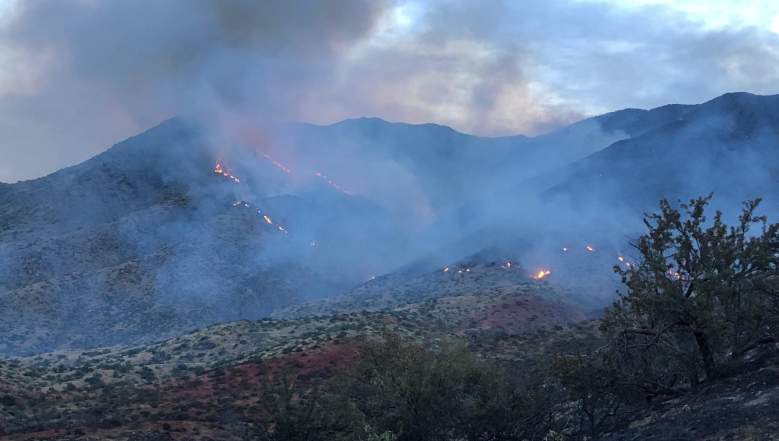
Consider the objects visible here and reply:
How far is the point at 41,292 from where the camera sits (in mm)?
76000

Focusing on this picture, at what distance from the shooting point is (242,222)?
10450cm

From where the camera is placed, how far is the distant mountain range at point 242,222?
257 ft

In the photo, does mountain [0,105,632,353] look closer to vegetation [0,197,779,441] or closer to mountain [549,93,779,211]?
mountain [549,93,779,211]

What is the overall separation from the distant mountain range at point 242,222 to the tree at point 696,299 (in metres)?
63.0

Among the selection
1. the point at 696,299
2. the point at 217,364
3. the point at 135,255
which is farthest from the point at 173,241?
the point at 696,299

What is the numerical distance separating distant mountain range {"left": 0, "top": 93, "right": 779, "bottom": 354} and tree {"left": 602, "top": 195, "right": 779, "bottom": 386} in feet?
207

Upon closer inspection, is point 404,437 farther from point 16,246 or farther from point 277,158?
point 277,158

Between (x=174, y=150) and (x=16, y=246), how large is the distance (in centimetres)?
3896

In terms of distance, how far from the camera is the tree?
1606 centimetres

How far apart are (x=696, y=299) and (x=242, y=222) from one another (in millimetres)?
95204

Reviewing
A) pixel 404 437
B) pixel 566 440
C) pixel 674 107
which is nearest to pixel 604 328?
pixel 566 440

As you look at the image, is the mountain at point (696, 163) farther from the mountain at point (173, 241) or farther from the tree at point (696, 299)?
the tree at point (696, 299)

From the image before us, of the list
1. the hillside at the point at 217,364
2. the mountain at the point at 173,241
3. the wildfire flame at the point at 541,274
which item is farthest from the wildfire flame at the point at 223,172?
the hillside at the point at 217,364

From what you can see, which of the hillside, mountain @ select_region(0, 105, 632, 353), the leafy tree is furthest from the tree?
mountain @ select_region(0, 105, 632, 353)
